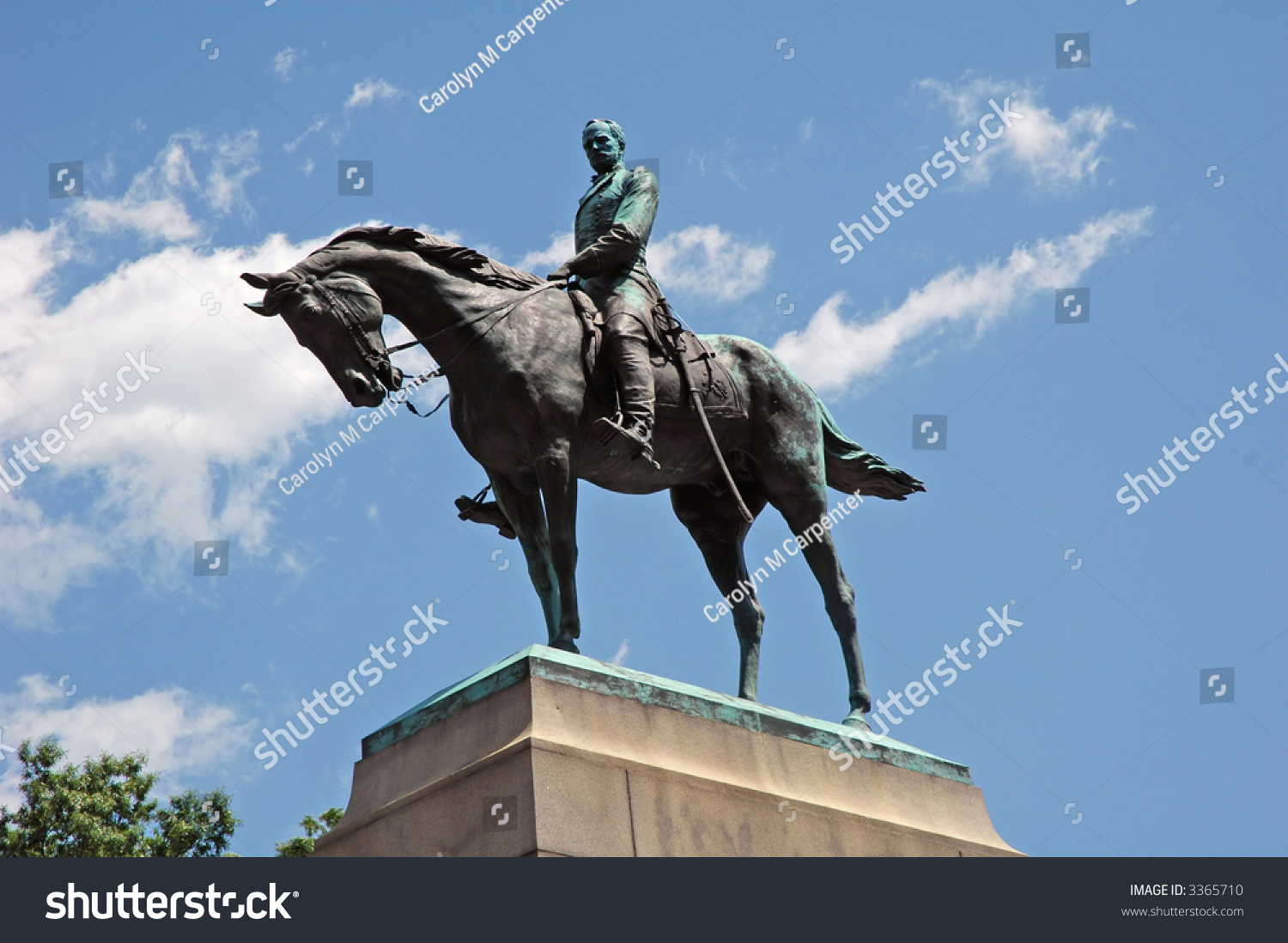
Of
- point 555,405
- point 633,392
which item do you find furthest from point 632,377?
point 555,405

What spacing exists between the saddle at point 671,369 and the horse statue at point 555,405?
2cm

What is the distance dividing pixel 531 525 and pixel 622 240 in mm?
2498

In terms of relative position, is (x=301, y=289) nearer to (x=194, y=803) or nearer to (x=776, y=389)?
(x=776, y=389)

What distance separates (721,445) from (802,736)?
9.01ft

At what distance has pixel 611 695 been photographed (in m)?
11.6

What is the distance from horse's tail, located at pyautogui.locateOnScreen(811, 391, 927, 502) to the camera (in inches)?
601

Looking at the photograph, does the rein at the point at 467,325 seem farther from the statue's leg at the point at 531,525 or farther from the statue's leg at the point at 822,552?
the statue's leg at the point at 822,552

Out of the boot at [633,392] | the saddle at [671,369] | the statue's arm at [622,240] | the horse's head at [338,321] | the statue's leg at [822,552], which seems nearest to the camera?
the horse's head at [338,321]

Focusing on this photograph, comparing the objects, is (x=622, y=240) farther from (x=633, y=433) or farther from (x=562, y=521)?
(x=562, y=521)

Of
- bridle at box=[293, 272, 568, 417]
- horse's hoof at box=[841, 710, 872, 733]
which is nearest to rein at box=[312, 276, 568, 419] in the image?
bridle at box=[293, 272, 568, 417]

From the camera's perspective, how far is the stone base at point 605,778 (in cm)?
1073

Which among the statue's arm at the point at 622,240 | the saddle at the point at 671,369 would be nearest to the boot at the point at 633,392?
the saddle at the point at 671,369

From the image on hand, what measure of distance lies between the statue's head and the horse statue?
1.65 m
